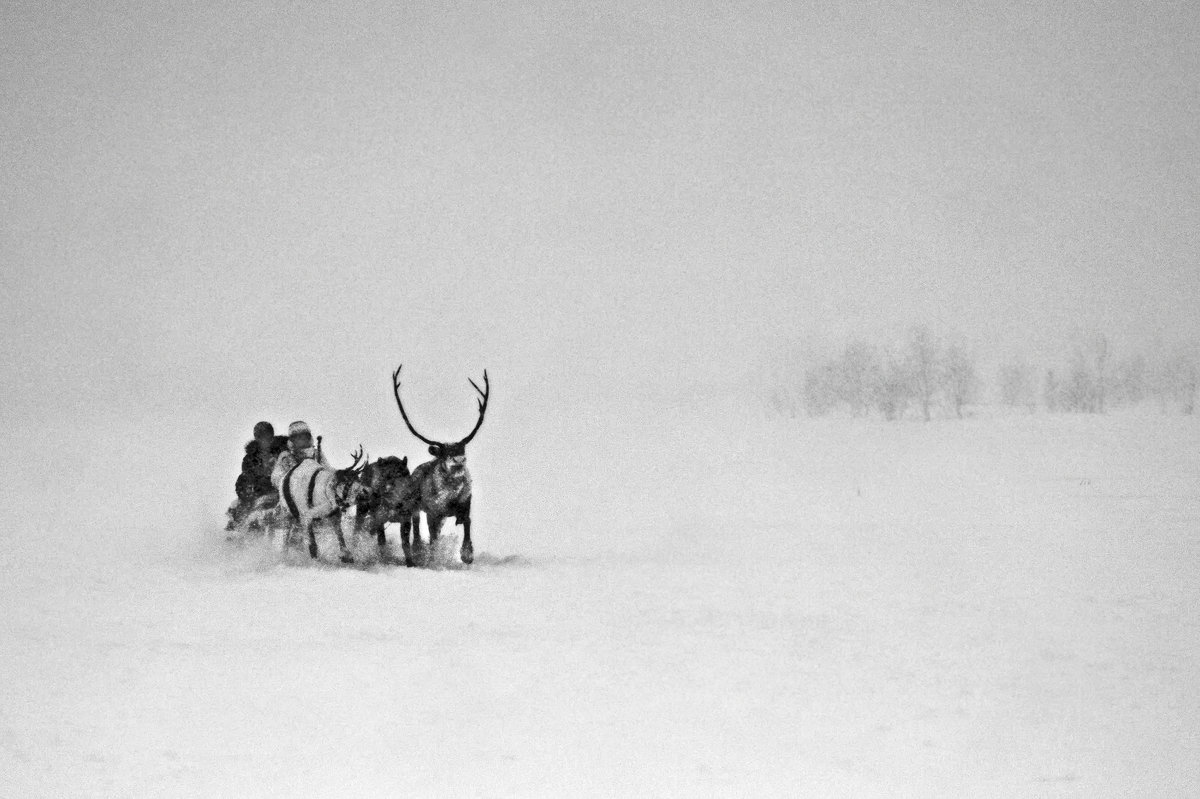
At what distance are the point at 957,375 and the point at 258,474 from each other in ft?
92.3

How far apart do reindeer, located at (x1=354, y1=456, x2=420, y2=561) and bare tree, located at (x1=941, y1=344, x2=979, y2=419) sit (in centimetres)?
2755

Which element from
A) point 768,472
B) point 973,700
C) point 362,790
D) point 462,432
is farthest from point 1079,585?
point 462,432

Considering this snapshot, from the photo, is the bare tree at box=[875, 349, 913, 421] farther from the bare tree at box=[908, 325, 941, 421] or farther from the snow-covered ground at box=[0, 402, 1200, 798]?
the snow-covered ground at box=[0, 402, 1200, 798]

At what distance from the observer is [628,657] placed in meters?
6.94

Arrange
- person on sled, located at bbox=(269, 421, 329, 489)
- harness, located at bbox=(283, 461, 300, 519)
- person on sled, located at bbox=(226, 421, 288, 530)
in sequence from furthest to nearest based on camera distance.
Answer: person on sled, located at bbox=(226, 421, 288, 530)
person on sled, located at bbox=(269, 421, 329, 489)
harness, located at bbox=(283, 461, 300, 519)

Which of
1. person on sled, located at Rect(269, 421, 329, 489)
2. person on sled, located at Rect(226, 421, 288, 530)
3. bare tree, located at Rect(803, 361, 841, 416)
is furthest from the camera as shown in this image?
bare tree, located at Rect(803, 361, 841, 416)

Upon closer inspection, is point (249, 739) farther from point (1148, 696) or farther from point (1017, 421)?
point (1017, 421)

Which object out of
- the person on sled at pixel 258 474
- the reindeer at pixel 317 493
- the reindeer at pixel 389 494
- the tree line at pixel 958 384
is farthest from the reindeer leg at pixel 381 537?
the tree line at pixel 958 384

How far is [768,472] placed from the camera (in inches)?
792

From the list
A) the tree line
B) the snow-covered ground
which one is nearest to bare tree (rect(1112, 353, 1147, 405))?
the tree line

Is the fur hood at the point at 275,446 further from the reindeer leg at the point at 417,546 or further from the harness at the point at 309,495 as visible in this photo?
the reindeer leg at the point at 417,546

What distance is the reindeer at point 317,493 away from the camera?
32.3ft

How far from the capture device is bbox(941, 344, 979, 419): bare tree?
34.2 meters

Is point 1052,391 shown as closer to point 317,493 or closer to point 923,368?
point 923,368
